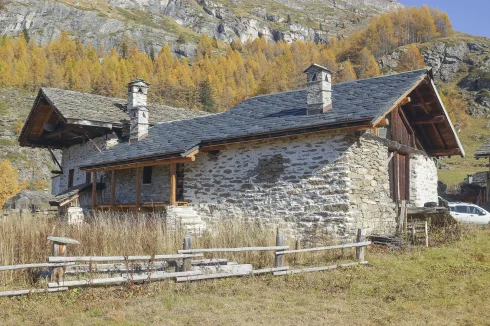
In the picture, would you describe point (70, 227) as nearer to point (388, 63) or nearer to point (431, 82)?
point (431, 82)

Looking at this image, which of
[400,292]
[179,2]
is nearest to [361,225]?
[400,292]

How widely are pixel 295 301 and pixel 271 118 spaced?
8.26m

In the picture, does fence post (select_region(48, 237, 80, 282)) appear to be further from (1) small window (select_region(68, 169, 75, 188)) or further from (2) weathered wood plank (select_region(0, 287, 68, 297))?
(1) small window (select_region(68, 169, 75, 188))

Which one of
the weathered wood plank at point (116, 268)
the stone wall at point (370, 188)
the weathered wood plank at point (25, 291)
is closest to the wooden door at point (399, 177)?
the stone wall at point (370, 188)

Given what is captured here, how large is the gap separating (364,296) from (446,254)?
4091 millimetres

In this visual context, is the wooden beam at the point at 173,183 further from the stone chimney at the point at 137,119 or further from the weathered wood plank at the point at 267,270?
the weathered wood plank at the point at 267,270

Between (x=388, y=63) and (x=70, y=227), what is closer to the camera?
(x=70, y=227)

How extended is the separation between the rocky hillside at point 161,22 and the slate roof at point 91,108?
11535 centimetres

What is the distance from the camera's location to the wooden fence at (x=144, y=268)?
320 inches

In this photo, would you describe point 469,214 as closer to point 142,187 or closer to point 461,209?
point 461,209

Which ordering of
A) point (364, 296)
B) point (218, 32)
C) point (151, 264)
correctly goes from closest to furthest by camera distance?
point (364, 296) < point (151, 264) < point (218, 32)

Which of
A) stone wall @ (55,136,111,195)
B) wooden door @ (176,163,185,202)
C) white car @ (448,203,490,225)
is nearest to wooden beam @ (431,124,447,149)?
white car @ (448,203,490,225)

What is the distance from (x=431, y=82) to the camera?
1562 cm

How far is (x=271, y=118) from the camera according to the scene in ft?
50.5
